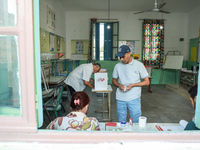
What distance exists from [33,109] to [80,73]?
274 centimetres

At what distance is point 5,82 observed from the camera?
3.33 ft

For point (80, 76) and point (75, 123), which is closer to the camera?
point (75, 123)

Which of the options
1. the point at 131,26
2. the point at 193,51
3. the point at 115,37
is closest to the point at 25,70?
the point at 115,37

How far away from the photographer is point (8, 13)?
937 mm

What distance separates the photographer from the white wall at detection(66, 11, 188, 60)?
28.8ft

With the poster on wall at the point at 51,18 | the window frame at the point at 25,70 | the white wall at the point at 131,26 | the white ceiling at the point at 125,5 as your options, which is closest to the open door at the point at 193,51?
the white wall at the point at 131,26

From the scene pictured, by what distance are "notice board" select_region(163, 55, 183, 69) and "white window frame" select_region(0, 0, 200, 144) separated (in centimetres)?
787

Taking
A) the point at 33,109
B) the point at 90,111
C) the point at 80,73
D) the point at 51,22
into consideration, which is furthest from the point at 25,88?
the point at 51,22

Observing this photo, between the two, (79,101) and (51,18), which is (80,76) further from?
(51,18)

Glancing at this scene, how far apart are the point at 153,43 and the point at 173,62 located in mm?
1354

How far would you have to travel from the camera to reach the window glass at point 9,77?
96cm

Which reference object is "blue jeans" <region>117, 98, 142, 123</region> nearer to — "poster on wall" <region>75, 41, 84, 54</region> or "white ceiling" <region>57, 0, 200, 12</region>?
"white ceiling" <region>57, 0, 200, 12</region>

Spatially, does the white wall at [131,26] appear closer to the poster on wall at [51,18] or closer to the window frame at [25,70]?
the poster on wall at [51,18]

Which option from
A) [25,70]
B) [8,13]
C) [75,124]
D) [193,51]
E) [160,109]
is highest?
[193,51]
